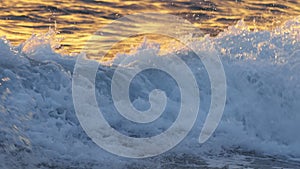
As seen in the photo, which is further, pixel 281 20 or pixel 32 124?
pixel 281 20

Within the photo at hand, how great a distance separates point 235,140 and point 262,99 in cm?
140

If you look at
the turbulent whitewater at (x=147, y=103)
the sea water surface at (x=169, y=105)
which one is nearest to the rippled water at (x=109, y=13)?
the sea water surface at (x=169, y=105)

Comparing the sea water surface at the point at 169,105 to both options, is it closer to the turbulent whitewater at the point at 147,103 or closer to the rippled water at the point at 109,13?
the turbulent whitewater at the point at 147,103

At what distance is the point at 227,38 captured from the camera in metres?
13.8

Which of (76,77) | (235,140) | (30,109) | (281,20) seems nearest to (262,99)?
(235,140)

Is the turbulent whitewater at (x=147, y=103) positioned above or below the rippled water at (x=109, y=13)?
below

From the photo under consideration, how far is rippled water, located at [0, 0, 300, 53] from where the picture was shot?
58.5 feet

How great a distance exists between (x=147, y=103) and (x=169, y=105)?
38cm

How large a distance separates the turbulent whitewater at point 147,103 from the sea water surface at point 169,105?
0.05 ft

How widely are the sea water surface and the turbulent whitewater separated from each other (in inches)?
0.6

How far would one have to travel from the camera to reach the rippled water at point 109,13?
17844 millimetres

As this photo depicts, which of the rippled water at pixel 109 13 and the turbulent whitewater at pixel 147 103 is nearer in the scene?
the turbulent whitewater at pixel 147 103

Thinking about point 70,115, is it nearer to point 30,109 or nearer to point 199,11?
point 30,109

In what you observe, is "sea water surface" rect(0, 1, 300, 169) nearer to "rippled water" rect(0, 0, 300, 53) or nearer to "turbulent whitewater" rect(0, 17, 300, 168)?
"turbulent whitewater" rect(0, 17, 300, 168)
